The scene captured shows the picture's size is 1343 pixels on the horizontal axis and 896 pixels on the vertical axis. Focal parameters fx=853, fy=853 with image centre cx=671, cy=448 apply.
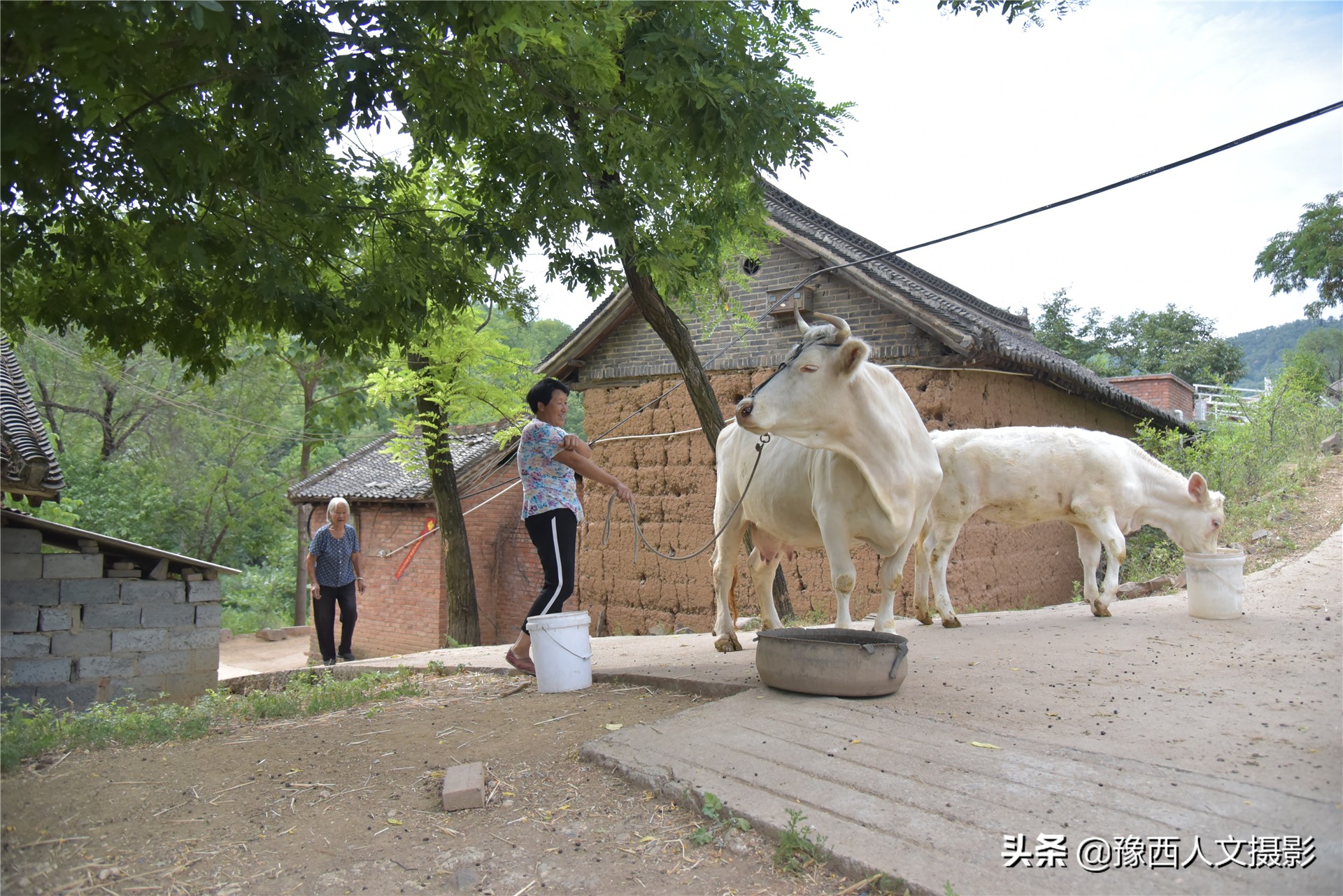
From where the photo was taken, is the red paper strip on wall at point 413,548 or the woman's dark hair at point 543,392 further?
the red paper strip on wall at point 413,548

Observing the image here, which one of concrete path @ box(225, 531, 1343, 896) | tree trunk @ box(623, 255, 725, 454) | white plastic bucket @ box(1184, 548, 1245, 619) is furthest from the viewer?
tree trunk @ box(623, 255, 725, 454)

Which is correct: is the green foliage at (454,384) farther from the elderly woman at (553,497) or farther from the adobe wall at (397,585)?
the elderly woman at (553,497)

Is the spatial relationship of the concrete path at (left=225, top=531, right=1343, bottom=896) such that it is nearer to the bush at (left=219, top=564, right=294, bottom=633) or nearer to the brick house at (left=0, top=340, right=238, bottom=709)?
the brick house at (left=0, top=340, right=238, bottom=709)

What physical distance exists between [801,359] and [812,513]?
1.15m

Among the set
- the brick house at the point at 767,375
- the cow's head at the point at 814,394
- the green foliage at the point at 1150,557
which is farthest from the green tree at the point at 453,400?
the green foliage at the point at 1150,557

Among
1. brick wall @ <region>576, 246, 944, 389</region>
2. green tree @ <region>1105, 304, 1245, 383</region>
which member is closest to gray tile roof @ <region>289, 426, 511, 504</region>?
brick wall @ <region>576, 246, 944, 389</region>

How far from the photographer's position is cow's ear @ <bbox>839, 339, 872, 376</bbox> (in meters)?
4.77

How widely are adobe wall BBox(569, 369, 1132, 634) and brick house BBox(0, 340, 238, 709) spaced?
4813 mm

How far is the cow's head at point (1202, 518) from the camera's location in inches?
275

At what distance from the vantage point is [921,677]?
4.52 m

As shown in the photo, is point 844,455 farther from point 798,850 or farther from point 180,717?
point 180,717

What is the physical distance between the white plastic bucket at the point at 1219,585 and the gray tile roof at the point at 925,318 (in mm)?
3408

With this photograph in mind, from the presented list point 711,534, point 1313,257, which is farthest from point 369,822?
point 1313,257

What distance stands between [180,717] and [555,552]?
245 centimetres
